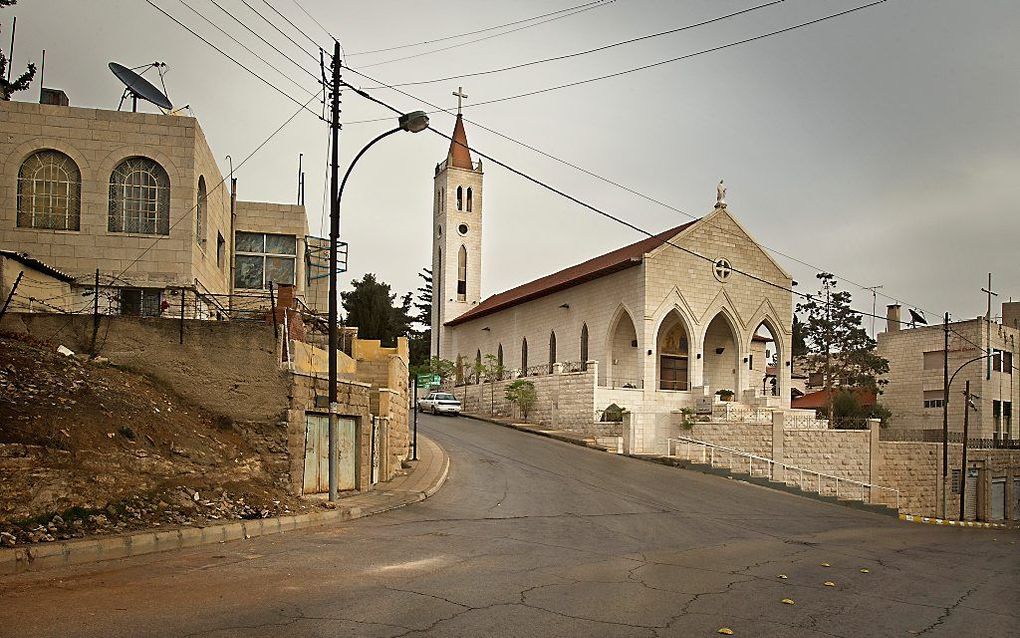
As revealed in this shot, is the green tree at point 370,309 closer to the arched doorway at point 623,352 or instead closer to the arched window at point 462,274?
the arched window at point 462,274

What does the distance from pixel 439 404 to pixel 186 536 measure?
128ft

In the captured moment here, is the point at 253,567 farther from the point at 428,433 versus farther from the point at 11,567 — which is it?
the point at 428,433

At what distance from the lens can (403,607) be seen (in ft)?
28.7

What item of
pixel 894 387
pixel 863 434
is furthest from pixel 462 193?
pixel 863 434

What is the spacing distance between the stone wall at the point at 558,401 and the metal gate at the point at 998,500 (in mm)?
20199

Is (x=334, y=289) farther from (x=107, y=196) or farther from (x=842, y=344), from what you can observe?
(x=842, y=344)

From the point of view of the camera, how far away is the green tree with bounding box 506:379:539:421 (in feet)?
158

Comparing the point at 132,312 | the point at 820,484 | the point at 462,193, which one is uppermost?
the point at 462,193

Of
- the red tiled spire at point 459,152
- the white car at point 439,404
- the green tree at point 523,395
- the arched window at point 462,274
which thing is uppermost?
the red tiled spire at point 459,152

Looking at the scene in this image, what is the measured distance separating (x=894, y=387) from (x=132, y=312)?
51.3m

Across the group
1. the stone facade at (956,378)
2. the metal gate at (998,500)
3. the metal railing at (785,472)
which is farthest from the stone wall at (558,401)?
the stone facade at (956,378)

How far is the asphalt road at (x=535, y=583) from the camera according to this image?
8.17 meters

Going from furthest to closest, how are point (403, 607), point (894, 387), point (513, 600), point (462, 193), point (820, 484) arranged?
point (462, 193), point (894, 387), point (820, 484), point (513, 600), point (403, 607)

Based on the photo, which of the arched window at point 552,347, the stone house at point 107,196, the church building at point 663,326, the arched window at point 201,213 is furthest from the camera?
the arched window at point 552,347
